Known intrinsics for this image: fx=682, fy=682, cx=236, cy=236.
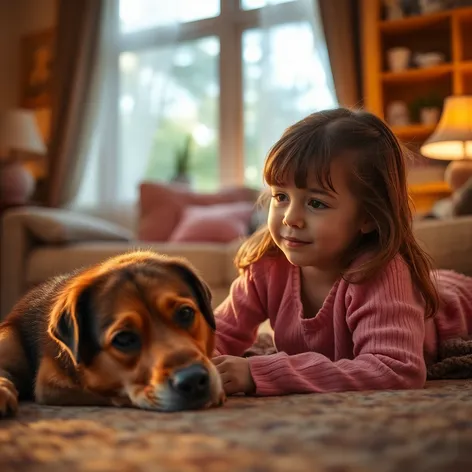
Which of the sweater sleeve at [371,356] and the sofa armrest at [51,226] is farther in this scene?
the sofa armrest at [51,226]

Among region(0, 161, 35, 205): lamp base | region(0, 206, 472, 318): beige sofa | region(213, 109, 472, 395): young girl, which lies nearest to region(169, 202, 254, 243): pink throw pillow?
region(0, 206, 472, 318): beige sofa

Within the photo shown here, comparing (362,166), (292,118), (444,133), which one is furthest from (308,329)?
(292,118)

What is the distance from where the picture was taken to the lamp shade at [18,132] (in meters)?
6.12

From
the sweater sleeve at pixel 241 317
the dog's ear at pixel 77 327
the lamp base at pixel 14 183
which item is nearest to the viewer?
the dog's ear at pixel 77 327

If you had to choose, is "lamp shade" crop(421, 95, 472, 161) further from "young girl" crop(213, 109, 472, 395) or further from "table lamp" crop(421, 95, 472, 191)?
"young girl" crop(213, 109, 472, 395)

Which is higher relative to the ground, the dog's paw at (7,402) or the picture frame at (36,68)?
the picture frame at (36,68)

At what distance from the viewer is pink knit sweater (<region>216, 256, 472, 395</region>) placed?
4.51 feet

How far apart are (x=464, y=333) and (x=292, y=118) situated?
411 centimetres

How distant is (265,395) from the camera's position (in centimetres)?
135

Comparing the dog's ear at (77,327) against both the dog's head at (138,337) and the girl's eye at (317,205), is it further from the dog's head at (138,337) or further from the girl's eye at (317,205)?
the girl's eye at (317,205)

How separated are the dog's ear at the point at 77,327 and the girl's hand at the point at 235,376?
25 cm

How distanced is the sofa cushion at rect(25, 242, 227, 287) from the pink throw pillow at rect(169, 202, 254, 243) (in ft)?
1.25

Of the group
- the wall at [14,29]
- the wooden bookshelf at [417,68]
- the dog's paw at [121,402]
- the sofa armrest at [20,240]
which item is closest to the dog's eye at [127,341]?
the dog's paw at [121,402]

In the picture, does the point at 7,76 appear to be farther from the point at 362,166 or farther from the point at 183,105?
the point at 362,166
